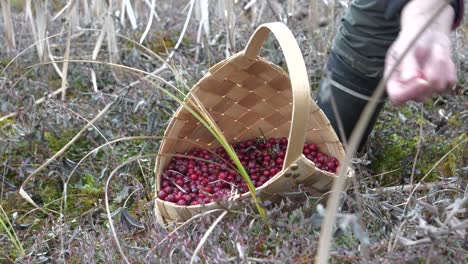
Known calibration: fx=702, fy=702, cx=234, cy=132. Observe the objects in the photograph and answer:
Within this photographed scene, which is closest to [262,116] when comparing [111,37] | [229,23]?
[229,23]

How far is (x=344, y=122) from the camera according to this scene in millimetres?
1611

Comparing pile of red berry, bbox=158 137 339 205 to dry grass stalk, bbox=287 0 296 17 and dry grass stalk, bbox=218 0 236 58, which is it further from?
dry grass stalk, bbox=287 0 296 17

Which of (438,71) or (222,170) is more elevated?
(438,71)

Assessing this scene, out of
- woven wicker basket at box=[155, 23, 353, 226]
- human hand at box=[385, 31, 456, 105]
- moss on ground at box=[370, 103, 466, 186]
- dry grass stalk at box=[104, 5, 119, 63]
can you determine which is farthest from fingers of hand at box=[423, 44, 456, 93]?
dry grass stalk at box=[104, 5, 119, 63]

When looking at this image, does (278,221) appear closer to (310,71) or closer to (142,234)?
(142,234)

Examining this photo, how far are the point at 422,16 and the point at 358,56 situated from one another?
1.67ft

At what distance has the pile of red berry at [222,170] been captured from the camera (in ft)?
4.34

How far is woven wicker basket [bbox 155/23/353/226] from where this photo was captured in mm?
1146

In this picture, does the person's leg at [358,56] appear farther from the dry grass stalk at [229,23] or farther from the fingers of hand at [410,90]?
the fingers of hand at [410,90]

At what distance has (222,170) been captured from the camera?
56.2 inches

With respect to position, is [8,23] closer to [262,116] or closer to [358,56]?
[262,116]

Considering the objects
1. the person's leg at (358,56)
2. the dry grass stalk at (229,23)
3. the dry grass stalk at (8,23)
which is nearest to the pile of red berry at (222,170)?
the person's leg at (358,56)

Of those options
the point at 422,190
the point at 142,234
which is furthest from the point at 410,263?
the point at 142,234

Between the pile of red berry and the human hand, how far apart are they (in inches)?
16.4
